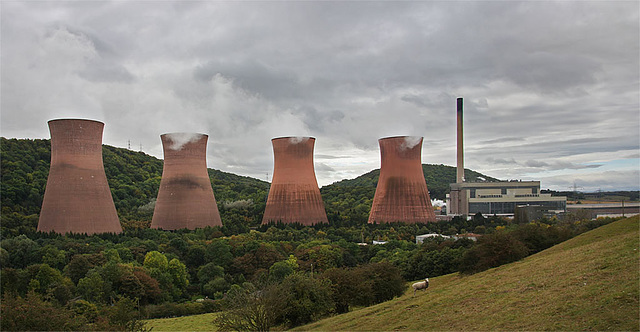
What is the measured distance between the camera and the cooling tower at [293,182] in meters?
38.0

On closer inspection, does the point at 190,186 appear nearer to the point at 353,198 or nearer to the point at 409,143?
the point at 409,143

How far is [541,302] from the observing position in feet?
30.1

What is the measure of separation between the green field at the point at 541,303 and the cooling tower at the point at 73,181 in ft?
68.2

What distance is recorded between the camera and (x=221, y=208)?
172 feet

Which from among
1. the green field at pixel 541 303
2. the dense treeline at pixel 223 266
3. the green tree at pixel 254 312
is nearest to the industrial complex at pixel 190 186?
the dense treeline at pixel 223 266

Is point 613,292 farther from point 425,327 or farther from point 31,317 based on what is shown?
point 31,317

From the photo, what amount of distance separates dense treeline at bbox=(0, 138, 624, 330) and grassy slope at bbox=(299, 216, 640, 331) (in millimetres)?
2127

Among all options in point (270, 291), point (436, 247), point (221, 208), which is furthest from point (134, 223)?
point (270, 291)

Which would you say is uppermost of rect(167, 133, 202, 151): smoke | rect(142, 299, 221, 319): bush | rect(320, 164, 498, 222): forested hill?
rect(167, 133, 202, 151): smoke

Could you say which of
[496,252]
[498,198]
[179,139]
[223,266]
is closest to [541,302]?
[496,252]

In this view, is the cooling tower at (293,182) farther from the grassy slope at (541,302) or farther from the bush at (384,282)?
the grassy slope at (541,302)

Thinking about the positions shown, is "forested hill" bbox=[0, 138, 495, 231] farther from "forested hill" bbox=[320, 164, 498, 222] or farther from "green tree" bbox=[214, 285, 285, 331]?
"green tree" bbox=[214, 285, 285, 331]

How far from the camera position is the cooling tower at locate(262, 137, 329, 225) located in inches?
1497

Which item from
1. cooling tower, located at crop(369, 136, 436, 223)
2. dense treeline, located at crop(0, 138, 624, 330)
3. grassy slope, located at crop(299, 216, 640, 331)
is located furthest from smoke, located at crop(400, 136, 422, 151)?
grassy slope, located at crop(299, 216, 640, 331)
